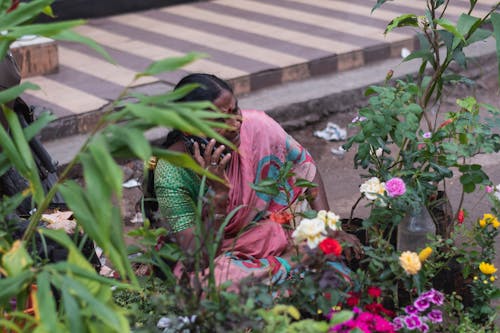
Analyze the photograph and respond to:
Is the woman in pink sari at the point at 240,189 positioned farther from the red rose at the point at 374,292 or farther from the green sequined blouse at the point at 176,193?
the red rose at the point at 374,292

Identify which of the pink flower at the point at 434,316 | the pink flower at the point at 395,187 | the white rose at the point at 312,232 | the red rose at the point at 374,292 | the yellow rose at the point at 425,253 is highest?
the white rose at the point at 312,232

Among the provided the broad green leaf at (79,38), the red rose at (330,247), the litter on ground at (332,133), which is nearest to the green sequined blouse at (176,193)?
the red rose at (330,247)

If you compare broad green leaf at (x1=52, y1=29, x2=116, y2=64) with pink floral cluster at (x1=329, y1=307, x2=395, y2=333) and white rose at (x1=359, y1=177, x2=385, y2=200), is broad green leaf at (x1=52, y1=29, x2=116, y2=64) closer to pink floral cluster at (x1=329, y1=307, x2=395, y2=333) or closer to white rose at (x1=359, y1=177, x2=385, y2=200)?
pink floral cluster at (x1=329, y1=307, x2=395, y2=333)

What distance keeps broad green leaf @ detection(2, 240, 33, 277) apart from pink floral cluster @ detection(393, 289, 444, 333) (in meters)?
1.23

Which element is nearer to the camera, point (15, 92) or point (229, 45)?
point (15, 92)

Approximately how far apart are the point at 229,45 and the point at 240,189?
141 inches

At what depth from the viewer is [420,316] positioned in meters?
3.11

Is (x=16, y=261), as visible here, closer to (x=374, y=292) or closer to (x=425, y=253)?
(x=374, y=292)

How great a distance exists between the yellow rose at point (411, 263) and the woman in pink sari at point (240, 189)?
56 centimetres

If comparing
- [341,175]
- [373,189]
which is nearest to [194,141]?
[373,189]

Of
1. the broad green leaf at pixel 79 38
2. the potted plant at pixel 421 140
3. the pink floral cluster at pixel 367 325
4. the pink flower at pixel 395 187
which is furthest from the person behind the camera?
the potted plant at pixel 421 140

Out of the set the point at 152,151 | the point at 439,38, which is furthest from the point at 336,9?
the point at 152,151

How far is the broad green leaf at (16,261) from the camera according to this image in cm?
238

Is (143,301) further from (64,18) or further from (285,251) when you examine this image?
(64,18)
